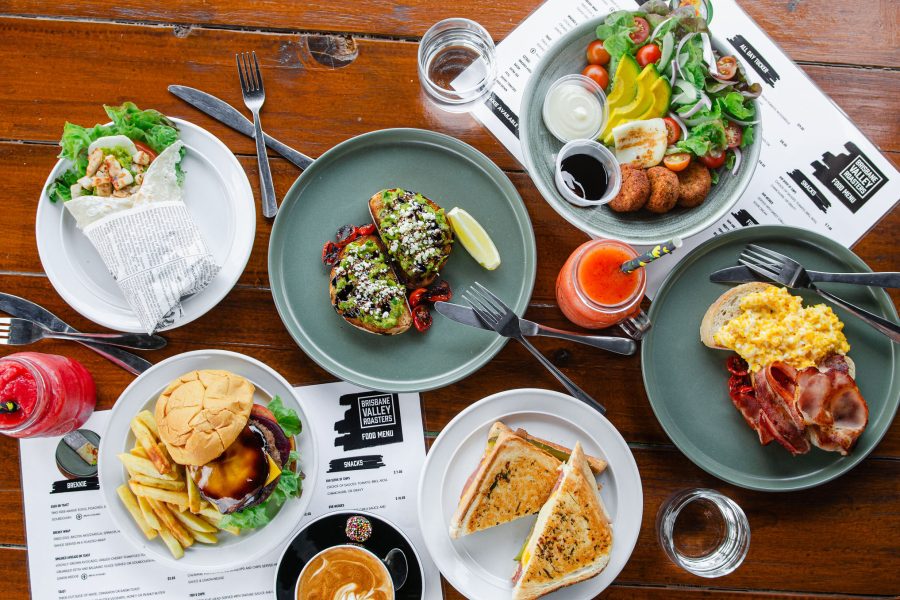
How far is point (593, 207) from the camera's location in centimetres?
179

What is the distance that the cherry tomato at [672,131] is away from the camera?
1779 mm

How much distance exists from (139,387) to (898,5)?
8.52 ft

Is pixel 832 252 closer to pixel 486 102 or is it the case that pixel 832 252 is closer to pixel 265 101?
pixel 486 102

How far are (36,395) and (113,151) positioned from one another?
2.32 feet

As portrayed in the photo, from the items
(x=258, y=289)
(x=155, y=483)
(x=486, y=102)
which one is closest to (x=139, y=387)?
(x=155, y=483)

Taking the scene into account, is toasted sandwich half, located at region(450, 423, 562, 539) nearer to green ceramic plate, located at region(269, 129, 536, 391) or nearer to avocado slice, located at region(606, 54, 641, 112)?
green ceramic plate, located at region(269, 129, 536, 391)

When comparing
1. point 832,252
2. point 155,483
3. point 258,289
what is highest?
point 832,252

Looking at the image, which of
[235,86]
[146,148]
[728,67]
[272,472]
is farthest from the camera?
[235,86]

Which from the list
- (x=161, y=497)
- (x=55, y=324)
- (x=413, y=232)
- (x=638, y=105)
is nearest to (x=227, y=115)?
(x=413, y=232)

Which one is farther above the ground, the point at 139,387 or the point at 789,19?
the point at 789,19

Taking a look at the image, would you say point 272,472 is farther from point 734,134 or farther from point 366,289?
point 734,134

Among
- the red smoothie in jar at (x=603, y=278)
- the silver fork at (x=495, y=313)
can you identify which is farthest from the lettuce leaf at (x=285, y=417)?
the red smoothie in jar at (x=603, y=278)

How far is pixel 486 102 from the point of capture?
194 centimetres

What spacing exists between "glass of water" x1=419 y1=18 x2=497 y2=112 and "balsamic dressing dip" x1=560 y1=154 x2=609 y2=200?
37cm
